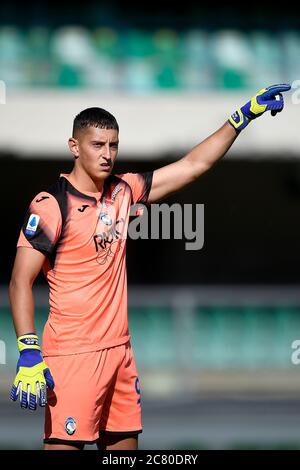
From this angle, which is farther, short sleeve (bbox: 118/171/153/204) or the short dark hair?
short sleeve (bbox: 118/171/153/204)

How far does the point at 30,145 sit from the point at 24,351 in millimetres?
10748

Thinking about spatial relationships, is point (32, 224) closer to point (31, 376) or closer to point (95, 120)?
point (95, 120)

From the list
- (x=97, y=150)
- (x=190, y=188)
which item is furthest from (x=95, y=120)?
(x=190, y=188)

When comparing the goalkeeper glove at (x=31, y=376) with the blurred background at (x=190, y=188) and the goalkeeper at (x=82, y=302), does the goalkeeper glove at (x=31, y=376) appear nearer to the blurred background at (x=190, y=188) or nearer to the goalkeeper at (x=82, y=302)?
the goalkeeper at (x=82, y=302)

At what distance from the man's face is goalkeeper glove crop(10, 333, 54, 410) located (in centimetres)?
73

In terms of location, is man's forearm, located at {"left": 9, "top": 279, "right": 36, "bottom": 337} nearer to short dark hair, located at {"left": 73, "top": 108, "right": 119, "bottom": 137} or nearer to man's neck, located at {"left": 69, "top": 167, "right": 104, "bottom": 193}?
man's neck, located at {"left": 69, "top": 167, "right": 104, "bottom": 193}

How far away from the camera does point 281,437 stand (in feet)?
29.1

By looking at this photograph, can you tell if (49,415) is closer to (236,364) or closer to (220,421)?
(220,421)

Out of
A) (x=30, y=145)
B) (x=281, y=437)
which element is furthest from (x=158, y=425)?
(x=30, y=145)

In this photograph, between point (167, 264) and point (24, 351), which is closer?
point (24, 351)

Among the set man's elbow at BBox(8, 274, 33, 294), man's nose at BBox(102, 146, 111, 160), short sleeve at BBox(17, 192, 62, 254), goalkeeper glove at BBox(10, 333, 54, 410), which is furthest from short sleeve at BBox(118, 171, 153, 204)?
goalkeeper glove at BBox(10, 333, 54, 410)

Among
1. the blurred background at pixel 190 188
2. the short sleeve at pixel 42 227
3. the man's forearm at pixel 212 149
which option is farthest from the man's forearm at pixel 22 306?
the blurred background at pixel 190 188

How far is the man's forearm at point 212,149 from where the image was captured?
4.60 m

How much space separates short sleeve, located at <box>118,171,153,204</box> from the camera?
465 centimetres
